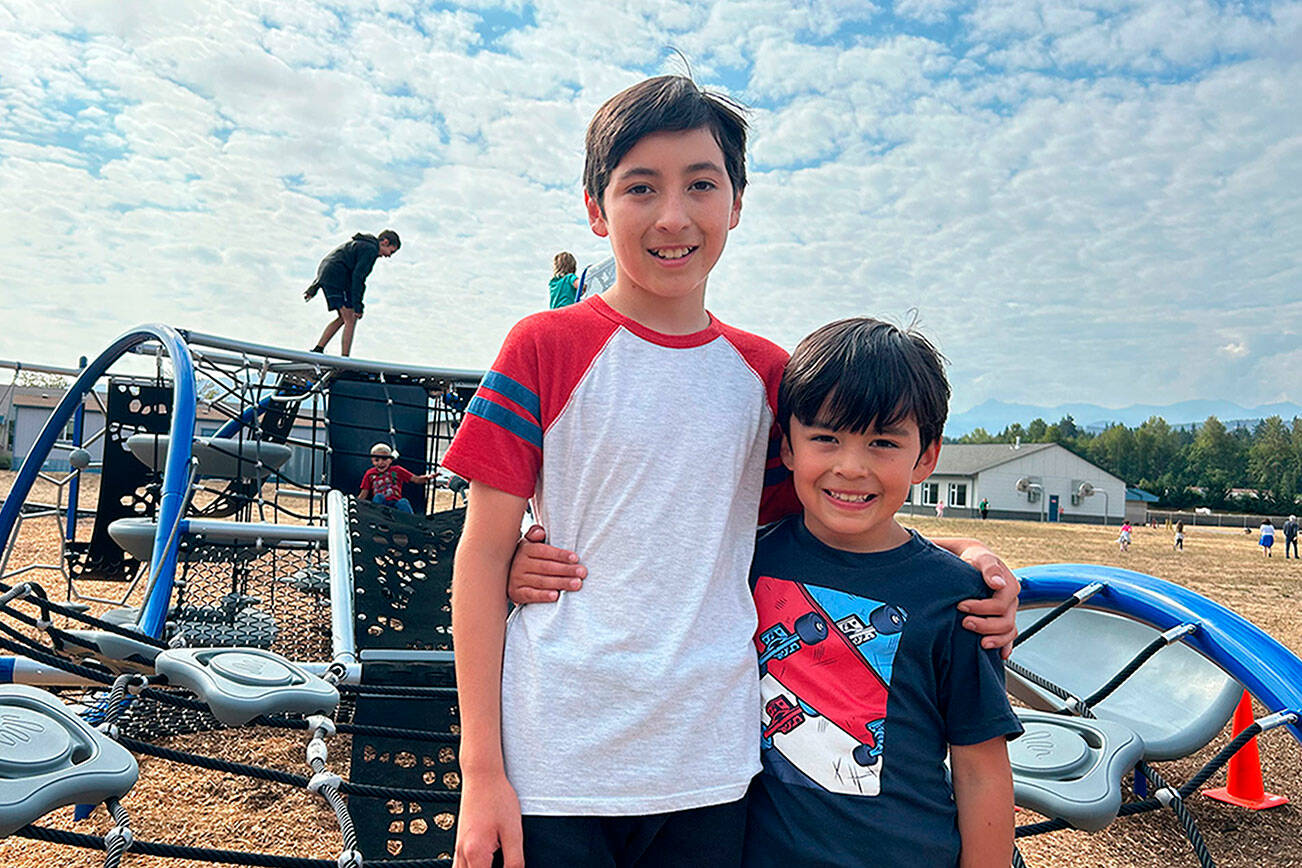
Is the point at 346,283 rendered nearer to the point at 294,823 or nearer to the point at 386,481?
the point at 386,481

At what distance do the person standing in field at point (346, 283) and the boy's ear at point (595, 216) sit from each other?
20.6 ft

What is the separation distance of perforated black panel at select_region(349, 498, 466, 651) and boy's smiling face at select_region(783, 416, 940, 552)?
2.16 metres

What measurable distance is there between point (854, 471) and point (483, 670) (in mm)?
555

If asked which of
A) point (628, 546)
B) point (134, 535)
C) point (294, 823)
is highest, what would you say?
point (628, 546)

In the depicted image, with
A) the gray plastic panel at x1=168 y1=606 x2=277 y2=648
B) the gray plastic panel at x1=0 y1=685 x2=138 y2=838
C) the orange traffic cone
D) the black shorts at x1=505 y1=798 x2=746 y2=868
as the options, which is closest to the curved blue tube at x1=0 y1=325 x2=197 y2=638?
the gray plastic panel at x1=168 y1=606 x2=277 y2=648

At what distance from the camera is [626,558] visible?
1107 mm

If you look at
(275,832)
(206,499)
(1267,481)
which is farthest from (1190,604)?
(1267,481)

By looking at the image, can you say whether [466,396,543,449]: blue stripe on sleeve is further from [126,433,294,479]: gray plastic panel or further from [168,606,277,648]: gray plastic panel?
[126,433,294,479]: gray plastic panel

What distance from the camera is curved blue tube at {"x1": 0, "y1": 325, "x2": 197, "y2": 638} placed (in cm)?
336

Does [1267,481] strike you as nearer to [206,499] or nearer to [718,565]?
[206,499]

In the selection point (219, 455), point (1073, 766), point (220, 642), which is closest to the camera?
point (1073, 766)

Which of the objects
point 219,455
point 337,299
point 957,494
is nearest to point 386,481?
point 219,455

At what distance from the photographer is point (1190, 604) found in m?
2.21

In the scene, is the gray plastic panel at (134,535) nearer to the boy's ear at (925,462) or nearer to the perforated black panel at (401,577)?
the perforated black panel at (401,577)
